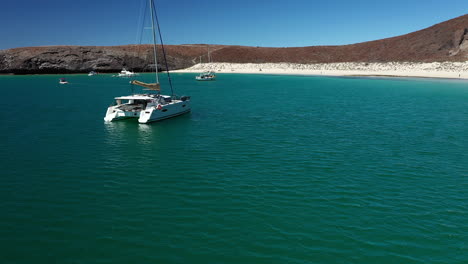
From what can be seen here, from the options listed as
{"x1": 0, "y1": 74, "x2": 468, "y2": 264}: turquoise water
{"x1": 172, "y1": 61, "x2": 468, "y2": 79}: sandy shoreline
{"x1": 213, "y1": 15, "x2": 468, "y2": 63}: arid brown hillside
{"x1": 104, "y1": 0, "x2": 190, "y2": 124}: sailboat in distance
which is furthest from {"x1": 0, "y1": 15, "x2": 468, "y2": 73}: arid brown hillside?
{"x1": 0, "y1": 74, "x2": 468, "y2": 264}: turquoise water

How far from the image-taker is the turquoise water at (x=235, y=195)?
29.5 ft

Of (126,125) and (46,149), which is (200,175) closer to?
(46,149)

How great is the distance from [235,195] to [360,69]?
110 metres

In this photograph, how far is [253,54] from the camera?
162 meters

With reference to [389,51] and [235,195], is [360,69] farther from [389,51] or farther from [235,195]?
[235,195]

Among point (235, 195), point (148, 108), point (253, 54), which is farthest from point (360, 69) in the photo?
point (235, 195)

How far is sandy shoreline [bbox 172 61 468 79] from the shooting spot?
8760 centimetres

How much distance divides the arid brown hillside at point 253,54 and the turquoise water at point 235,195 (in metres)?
109

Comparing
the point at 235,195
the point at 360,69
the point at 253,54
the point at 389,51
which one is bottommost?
the point at 235,195

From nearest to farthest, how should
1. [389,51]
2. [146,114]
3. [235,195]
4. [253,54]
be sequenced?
1. [235,195]
2. [146,114]
3. [389,51]
4. [253,54]

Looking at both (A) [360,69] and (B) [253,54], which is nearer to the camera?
(A) [360,69]

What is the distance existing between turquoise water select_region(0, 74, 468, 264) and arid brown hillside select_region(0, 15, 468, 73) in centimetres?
10877

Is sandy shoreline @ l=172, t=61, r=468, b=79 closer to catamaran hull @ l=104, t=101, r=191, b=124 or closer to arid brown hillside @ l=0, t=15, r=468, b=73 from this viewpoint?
arid brown hillside @ l=0, t=15, r=468, b=73

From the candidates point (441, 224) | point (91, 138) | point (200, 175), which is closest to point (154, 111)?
point (91, 138)
